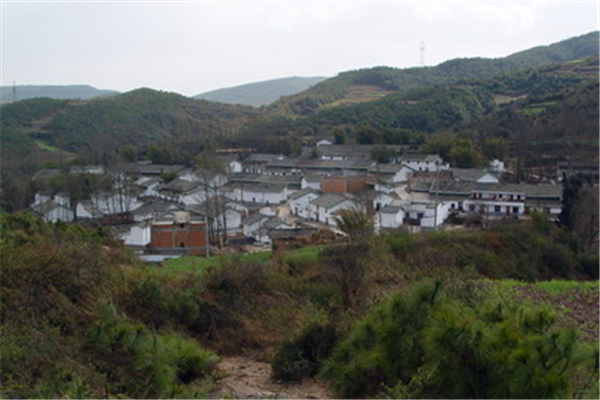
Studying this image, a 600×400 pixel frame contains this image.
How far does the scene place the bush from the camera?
6.25 metres

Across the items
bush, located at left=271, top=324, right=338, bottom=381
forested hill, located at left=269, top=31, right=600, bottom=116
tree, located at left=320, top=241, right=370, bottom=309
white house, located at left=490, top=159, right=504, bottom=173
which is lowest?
bush, located at left=271, top=324, right=338, bottom=381

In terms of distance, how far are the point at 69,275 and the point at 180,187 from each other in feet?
92.1

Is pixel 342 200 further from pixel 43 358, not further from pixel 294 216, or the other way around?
pixel 43 358

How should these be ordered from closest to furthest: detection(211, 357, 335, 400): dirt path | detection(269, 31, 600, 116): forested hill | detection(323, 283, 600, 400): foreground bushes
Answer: detection(323, 283, 600, 400): foreground bushes, detection(211, 357, 335, 400): dirt path, detection(269, 31, 600, 116): forested hill

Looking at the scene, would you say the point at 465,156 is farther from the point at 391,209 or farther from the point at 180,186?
the point at 180,186

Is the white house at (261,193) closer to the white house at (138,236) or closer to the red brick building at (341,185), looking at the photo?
the red brick building at (341,185)

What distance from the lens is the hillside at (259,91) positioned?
167 metres

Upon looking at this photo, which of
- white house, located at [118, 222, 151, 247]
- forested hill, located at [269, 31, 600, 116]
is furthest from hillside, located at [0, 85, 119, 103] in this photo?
white house, located at [118, 222, 151, 247]

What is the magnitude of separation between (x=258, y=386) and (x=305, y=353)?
0.64 metres

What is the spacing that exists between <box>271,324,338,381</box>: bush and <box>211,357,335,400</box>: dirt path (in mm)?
115

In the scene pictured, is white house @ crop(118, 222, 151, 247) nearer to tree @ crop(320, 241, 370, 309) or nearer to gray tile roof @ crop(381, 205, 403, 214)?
gray tile roof @ crop(381, 205, 403, 214)

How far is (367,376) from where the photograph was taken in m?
4.89

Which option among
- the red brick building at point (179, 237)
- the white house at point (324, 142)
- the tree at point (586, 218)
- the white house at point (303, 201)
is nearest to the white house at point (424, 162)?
the white house at point (324, 142)

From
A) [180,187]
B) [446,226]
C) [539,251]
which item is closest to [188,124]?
[180,187]
